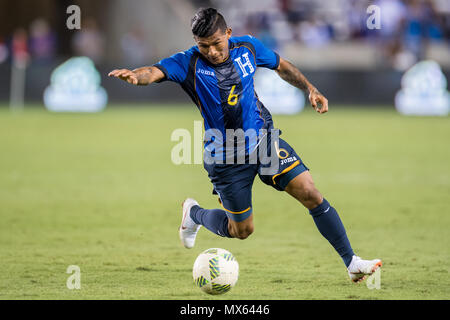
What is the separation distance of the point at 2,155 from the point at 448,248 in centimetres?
890

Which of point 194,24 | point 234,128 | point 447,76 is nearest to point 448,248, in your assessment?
point 234,128

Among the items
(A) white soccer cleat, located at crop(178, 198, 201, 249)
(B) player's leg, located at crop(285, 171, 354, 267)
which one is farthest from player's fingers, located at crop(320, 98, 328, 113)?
(A) white soccer cleat, located at crop(178, 198, 201, 249)

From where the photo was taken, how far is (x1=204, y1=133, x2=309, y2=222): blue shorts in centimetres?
564

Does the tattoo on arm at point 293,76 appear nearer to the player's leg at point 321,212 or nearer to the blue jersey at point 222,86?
the blue jersey at point 222,86

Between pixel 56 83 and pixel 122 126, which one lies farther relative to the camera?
pixel 56 83

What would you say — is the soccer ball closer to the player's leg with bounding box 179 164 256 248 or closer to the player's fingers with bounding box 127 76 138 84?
the player's leg with bounding box 179 164 256 248

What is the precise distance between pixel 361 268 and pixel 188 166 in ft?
26.5

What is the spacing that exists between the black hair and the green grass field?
193cm

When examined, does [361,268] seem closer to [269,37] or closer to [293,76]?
[293,76]

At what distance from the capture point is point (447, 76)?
2025 centimetres

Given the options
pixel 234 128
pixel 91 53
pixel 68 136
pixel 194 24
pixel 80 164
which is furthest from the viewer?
pixel 91 53

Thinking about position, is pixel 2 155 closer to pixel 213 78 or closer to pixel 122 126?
pixel 122 126

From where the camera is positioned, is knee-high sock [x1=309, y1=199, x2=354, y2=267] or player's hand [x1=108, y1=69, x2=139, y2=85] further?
knee-high sock [x1=309, y1=199, x2=354, y2=267]

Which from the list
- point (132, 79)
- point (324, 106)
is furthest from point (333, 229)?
point (132, 79)
